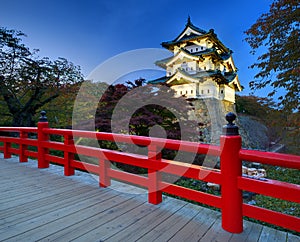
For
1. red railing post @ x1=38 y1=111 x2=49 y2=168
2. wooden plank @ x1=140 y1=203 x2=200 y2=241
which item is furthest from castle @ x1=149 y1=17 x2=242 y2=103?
wooden plank @ x1=140 y1=203 x2=200 y2=241

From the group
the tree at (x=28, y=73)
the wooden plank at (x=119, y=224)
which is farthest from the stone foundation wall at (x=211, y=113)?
the wooden plank at (x=119, y=224)

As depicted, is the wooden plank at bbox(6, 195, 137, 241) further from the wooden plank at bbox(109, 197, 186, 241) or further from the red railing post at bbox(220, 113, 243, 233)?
the red railing post at bbox(220, 113, 243, 233)

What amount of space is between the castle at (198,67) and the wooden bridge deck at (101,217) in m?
11.4

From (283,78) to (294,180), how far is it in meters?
5.19

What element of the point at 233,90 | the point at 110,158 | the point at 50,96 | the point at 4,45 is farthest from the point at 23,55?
the point at 233,90

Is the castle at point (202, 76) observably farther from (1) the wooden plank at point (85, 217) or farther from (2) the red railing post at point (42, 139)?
(1) the wooden plank at point (85, 217)

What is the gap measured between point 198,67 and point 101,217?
15.0 m

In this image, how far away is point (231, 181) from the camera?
1618 mm

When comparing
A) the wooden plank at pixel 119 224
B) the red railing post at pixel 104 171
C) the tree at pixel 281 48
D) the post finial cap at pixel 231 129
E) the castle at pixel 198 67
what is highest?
the castle at pixel 198 67

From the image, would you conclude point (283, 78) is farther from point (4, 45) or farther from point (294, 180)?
point (4, 45)

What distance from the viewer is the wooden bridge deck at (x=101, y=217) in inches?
62.4

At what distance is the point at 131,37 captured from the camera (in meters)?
11.5

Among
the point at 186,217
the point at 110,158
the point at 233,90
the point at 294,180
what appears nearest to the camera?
the point at 186,217

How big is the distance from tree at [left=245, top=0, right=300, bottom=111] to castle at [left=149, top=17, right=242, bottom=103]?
9050mm
